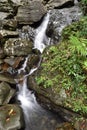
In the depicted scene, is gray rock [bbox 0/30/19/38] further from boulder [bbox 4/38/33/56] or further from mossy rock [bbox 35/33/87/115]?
mossy rock [bbox 35/33/87/115]

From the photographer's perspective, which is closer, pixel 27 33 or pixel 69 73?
pixel 69 73

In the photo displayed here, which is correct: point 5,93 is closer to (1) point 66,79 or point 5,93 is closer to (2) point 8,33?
(1) point 66,79

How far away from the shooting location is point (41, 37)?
11070mm

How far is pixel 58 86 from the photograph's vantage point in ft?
24.3

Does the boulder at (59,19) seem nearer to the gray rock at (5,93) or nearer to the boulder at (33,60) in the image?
the boulder at (33,60)

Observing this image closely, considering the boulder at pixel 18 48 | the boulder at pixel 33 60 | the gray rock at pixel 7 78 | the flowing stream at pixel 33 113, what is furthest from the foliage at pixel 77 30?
the gray rock at pixel 7 78

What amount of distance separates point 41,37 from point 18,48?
1284mm

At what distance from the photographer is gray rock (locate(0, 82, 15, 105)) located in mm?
8031

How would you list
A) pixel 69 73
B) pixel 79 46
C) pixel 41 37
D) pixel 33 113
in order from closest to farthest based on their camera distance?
pixel 79 46 → pixel 69 73 → pixel 33 113 → pixel 41 37

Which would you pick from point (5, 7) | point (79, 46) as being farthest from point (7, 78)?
point (5, 7)

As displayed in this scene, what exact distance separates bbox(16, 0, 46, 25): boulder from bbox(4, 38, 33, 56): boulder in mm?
1533

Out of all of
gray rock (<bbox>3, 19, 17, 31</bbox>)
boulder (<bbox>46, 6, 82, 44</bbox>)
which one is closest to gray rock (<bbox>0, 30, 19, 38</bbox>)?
gray rock (<bbox>3, 19, 17, 31</bbox>)

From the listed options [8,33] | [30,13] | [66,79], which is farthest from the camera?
[30,13]

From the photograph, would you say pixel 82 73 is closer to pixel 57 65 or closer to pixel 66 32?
pixel 57 65
